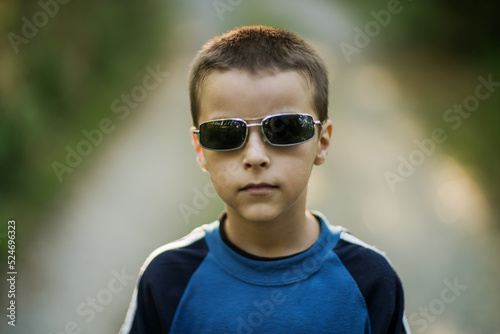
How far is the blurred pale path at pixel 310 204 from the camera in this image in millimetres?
4270

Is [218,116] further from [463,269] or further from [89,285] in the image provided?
[463,269]

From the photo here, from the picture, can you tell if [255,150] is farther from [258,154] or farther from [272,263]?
[272,263]

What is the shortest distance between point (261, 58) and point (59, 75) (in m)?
3.54

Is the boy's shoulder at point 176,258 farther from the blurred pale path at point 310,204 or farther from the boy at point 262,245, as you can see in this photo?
the blurred pale path at point 310,204

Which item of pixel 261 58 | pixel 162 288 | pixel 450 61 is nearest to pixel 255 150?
pixel 261 58

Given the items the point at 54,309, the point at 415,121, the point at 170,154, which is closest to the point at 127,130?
the point at 170,154

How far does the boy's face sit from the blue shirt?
0.85 ft

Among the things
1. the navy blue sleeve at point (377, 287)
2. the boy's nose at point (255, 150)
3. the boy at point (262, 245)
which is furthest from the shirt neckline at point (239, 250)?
the boy's nose at point (255, 150)

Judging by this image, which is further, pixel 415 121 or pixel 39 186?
pixel 415 121

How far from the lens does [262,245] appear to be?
7.23 feet

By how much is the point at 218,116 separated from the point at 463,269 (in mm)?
3540

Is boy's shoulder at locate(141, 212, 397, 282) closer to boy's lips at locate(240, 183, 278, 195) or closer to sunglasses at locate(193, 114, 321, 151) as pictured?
boy's lips at locate(240, 183, 278, 195)

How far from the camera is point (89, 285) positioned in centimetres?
425

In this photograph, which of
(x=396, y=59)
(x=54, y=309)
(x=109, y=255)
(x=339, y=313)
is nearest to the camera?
(x=339, y=313)
